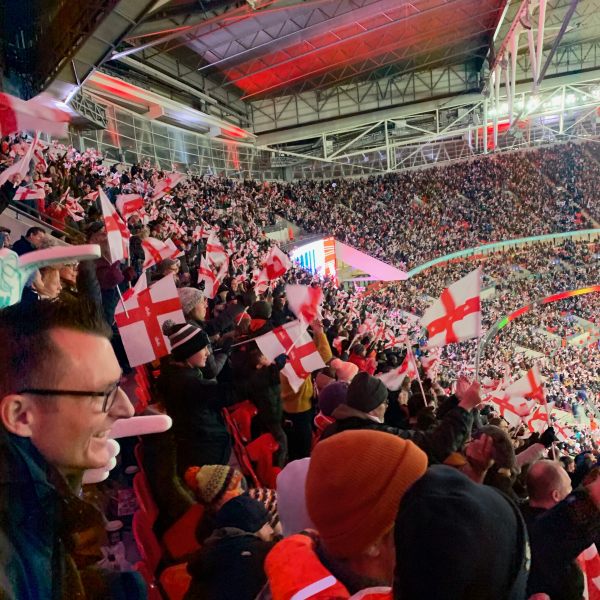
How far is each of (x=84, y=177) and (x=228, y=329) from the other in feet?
18.0

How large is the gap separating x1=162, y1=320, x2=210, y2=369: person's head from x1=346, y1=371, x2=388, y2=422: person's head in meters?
0.90

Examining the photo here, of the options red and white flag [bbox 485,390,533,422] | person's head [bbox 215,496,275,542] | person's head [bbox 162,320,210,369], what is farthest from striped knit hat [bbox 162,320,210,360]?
red and white flag [bbox 485,390,533,422]

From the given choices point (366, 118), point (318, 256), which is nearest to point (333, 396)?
point (318, 256)

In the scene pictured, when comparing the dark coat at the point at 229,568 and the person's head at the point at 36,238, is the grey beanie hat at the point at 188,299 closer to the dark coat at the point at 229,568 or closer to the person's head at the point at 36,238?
the person's head at the point at 36,238

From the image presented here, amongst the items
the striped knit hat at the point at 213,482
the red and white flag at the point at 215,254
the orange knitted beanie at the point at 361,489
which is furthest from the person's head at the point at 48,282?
the red and white flag at the point at 215,254

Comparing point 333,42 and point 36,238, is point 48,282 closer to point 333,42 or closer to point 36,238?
point 36,238

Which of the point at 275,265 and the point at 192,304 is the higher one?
the point at 275,265

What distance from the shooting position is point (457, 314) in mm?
4918

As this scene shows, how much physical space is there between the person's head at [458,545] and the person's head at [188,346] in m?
2.29

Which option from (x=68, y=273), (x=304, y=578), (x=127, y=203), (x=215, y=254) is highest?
(x=127, y=203)

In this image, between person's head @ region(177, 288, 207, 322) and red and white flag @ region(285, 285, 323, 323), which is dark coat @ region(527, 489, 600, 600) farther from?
red and white flag @ region(285, 285, 323, 323)

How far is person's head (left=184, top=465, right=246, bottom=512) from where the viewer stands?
2193mm

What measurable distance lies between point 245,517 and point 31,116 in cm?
135

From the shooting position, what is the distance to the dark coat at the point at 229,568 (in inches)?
63.2
